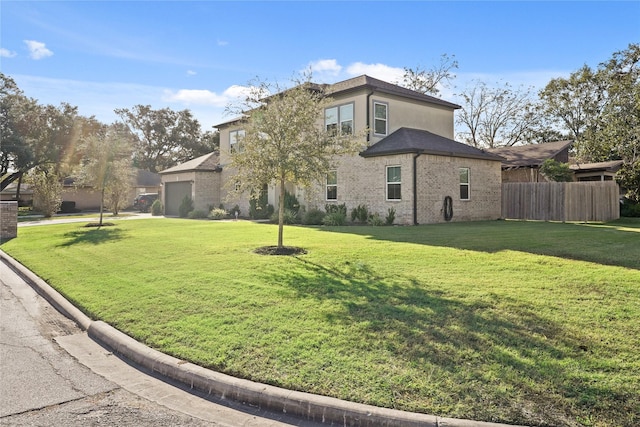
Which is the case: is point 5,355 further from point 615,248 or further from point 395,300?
point 615,248

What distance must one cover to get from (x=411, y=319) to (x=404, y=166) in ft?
43.4

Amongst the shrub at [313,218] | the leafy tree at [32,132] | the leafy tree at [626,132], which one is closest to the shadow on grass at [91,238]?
the shrub at [313,218]

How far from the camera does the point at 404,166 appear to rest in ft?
58.3

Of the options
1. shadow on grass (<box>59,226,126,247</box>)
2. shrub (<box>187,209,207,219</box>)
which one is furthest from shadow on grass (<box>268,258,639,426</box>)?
shrub (<box>187,209,207,219</box>)

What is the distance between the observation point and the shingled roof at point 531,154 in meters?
28.2

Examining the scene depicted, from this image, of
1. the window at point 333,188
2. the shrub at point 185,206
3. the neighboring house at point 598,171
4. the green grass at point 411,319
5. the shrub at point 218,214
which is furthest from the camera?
the shrub at point 185,206

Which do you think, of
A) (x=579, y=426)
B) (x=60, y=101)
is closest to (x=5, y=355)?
(x=579, y=426)

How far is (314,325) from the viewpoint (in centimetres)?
517

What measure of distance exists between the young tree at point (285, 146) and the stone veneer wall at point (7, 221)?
12.6 metres

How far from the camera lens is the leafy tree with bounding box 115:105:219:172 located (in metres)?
57.8

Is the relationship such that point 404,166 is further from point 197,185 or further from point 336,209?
point 197,185

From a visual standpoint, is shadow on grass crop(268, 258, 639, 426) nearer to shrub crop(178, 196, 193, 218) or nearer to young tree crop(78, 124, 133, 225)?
young tree crop(78, 124, 133, 225)

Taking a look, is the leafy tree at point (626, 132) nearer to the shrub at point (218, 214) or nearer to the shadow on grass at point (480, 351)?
the shadow on grass at point (480, 351)

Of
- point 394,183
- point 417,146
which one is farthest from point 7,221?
point 417,146
